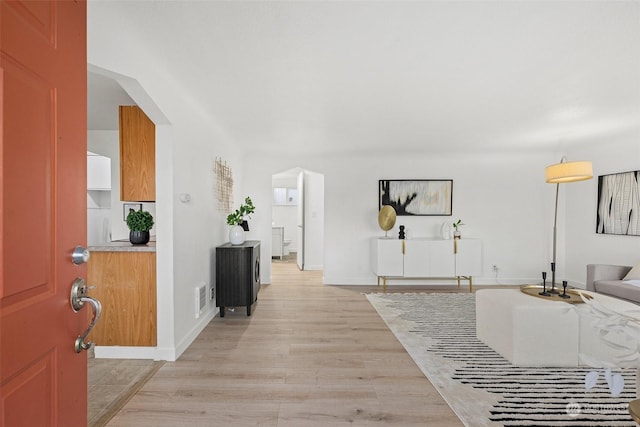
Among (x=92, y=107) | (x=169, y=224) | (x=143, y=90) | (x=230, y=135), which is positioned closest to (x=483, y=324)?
(x=169, y=224)

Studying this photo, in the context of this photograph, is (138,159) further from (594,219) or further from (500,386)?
(594,219)

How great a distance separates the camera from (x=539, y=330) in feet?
7.93

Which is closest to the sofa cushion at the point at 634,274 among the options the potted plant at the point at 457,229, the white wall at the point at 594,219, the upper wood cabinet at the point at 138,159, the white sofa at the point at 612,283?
the white sofa at the point at 612,283

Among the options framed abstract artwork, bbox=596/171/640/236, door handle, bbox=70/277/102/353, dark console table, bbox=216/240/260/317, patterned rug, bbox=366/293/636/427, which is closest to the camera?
door handle, bbox=70/277/102/353

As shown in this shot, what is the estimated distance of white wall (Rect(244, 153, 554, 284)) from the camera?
5.46m

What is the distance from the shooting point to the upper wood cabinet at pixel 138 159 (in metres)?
2.77

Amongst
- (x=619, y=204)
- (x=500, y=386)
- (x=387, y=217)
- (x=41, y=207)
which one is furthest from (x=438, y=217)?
→ (x=41, y=207)

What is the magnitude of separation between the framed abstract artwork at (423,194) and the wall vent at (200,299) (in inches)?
130

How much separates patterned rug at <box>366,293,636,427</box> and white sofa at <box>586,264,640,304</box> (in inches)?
50.4

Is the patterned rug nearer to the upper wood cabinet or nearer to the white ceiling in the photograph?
the white ceiling

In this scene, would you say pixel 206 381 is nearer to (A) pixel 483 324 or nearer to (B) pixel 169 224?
(B) pixel 169 224

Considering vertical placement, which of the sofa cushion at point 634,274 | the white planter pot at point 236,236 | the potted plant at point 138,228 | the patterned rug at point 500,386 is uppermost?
the potted plant at point 138,228

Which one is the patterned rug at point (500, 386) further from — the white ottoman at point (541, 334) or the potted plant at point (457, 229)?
the potted plant at point (457, 229)

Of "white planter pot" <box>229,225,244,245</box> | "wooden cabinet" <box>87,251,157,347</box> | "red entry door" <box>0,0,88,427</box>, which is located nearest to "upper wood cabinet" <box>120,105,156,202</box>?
"wooden cabinet" <box>87,251,157,347</box>
